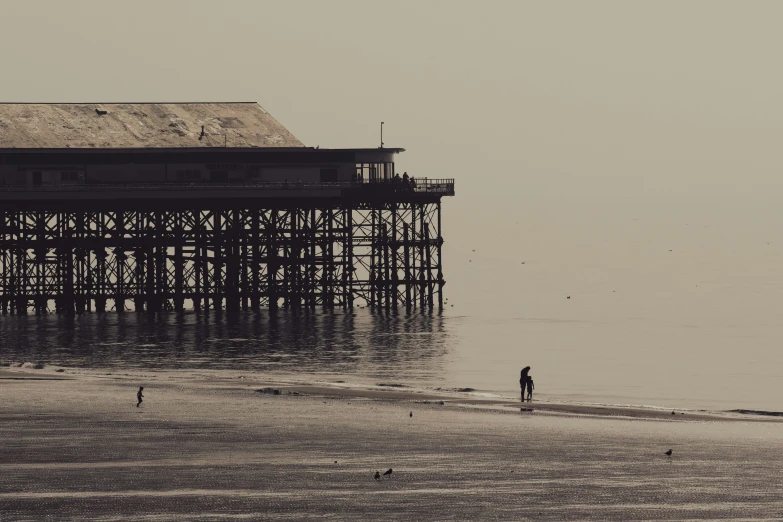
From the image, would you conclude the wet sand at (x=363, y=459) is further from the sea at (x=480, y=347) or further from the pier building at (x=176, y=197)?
the pier building at (x=176, y=197)

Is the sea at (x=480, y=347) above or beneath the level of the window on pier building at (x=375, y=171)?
beneath

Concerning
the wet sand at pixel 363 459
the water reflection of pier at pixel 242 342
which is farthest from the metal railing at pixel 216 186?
the wet sand at pixel 363 459

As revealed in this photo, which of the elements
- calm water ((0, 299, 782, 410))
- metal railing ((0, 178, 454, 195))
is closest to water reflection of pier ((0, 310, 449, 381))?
calm water ((0, 299, 782, 410))

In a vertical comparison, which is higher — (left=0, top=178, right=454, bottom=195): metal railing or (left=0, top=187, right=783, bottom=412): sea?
(left=0, top=178, right=454, bottom=195): metal railing

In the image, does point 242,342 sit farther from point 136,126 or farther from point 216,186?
point 136,126

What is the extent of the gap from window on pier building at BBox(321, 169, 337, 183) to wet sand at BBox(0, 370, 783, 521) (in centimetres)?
3887

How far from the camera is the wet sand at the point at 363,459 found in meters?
33.9

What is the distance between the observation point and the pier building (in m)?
87.8

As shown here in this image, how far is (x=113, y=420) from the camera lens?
4531 centimetres

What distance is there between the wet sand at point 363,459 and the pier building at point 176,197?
35.5 meters

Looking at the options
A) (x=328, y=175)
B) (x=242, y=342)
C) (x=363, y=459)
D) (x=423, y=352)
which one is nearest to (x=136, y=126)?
(x=328, y=175)

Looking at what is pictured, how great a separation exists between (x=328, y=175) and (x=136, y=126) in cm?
1133

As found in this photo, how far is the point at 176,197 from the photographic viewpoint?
87625mm

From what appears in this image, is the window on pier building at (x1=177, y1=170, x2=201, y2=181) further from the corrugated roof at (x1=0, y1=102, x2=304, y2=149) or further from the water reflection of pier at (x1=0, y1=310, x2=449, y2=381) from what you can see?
the water reflection of pier at (x1=0, y1=310, x2=449, y2=381)
